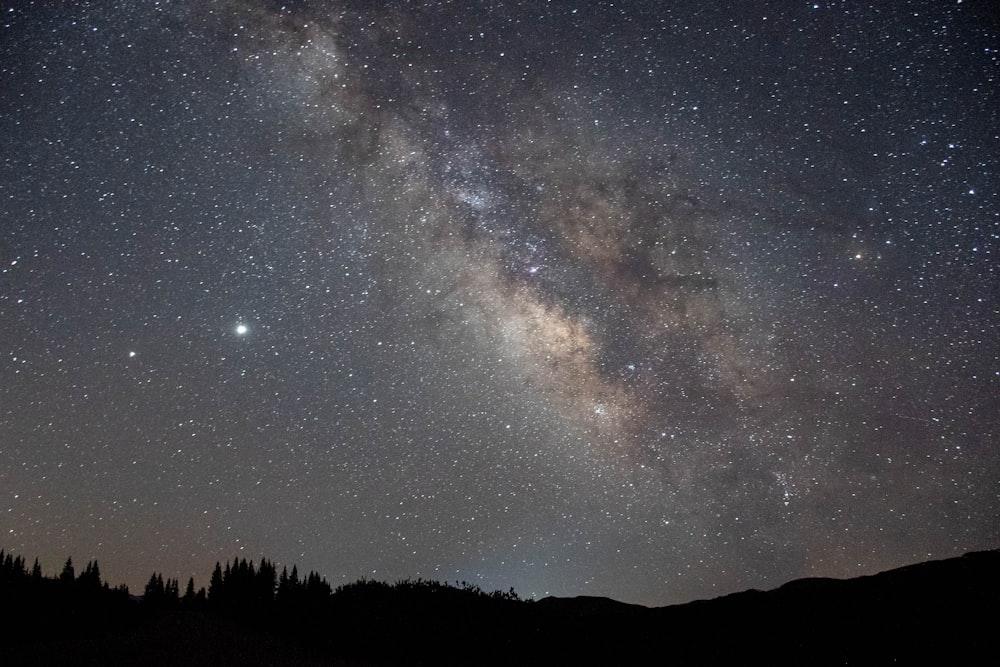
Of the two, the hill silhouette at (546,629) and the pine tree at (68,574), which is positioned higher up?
the pine tree at (68,574)

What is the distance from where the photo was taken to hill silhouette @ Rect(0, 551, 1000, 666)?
1489 cm

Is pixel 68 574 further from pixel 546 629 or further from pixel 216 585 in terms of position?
pixel 546 629

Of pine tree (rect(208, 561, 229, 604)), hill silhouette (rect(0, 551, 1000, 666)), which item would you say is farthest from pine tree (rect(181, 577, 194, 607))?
hill silhouette (rect(0, 551, 1000, 666))

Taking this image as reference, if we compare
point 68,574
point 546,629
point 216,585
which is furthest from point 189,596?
point 546,629

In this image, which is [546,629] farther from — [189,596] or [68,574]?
[68,574]

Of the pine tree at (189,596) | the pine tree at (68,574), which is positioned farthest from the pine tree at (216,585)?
the pine tree at (68,574)

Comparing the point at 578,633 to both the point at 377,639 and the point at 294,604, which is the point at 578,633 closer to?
the point at 377,639

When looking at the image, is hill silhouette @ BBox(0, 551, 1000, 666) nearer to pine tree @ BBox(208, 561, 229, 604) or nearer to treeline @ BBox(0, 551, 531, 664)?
treeline @ BBox(0, 551, 531, 664)

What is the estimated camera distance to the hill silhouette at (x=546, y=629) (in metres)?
14.9

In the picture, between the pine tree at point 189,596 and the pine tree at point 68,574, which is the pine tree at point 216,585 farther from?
the pine tree at point 68,574

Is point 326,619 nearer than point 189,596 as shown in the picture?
Yes

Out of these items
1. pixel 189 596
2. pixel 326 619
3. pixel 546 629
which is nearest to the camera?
pixel 546 629

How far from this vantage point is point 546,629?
71.5 feet

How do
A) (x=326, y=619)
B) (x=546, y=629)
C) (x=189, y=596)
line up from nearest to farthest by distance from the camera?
(x=546, y=629) → (x=326, y=619) → (x=189, y=596)
